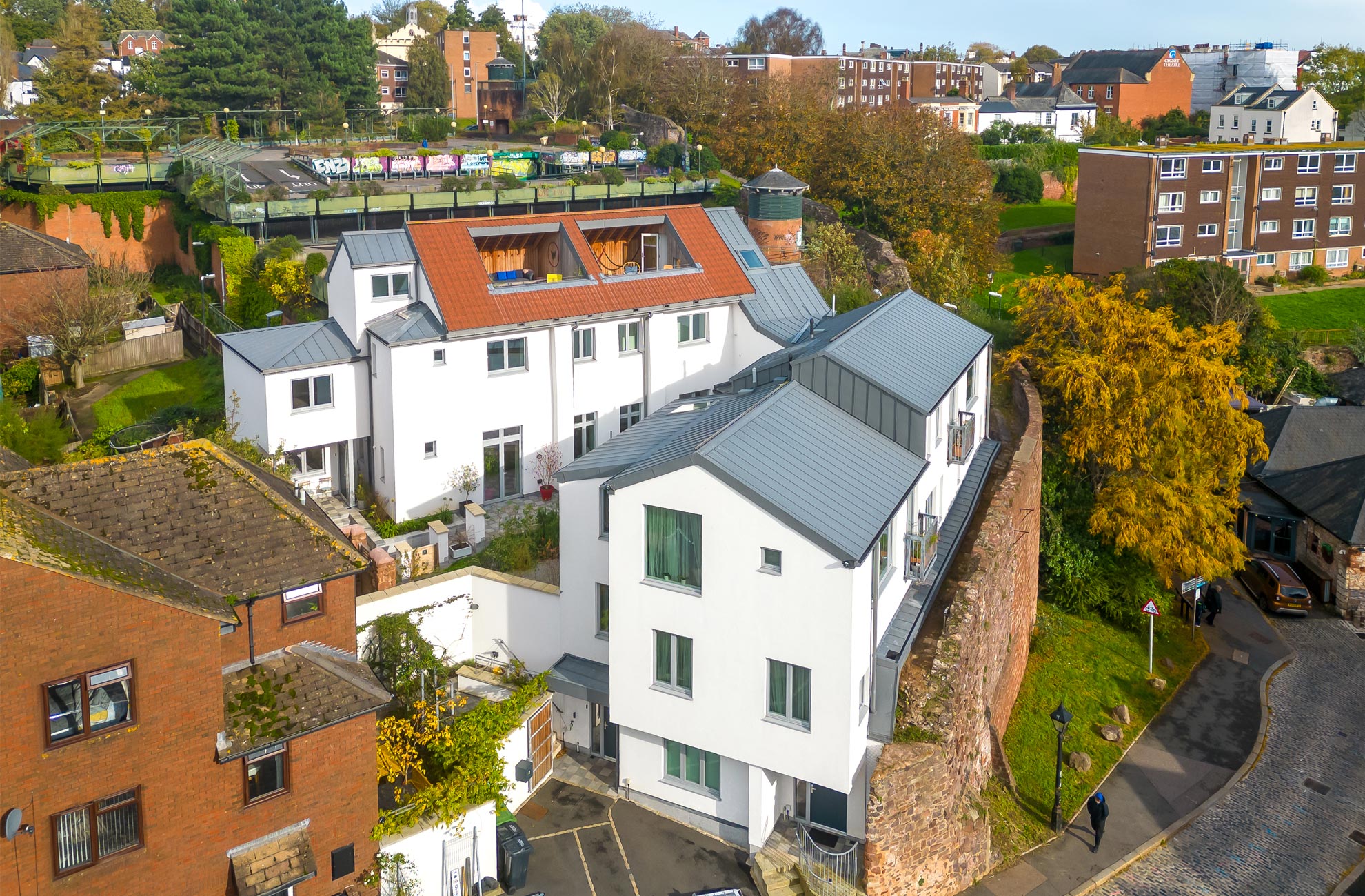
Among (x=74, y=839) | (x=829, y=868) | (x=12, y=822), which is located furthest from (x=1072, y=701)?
(x=12, y=822)

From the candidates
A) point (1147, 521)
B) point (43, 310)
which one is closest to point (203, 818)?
point (1147, 521)

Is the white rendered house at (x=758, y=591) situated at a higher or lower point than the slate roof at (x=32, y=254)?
lower

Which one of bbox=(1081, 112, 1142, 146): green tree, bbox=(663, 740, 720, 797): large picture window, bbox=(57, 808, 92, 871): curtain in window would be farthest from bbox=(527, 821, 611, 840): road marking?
bbox=(1081, 112, 1142, 146): green tree

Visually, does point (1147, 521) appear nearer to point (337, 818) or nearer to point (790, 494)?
point (790, 494)

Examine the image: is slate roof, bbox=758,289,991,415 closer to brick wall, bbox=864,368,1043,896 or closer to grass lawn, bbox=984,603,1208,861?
brick wall, bbox=864,368,1043,896

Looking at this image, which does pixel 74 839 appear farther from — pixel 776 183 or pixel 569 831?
pixel 776 183

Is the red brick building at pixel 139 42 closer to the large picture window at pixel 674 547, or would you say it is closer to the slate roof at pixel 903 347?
the slate roof at pixel 903 347

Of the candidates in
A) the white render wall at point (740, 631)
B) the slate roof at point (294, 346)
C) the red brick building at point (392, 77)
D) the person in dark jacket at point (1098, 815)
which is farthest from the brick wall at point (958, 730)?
the red brick building at point (392, 77)

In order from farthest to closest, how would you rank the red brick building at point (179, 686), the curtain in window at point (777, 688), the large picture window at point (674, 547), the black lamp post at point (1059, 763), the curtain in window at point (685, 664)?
the black lamp post at point (1059, 763) < the curtain in window at point (685, 664) < the large picture window at point (674, 547) < the curtain in window at point (777, 688) < the red brick building at point (179, 686)
